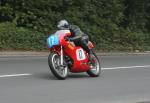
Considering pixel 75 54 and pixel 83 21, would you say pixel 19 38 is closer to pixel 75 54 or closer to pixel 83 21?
pixel 83 21

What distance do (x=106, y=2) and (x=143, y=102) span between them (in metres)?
17.5

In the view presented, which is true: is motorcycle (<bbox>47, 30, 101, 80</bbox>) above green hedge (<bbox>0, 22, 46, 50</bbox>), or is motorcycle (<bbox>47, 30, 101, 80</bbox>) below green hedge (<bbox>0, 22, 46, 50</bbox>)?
above

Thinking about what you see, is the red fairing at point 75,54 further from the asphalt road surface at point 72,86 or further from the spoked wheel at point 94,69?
the spoked wheel at point 94,69

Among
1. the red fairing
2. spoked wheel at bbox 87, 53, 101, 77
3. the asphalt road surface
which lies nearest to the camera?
the asphalt road surface

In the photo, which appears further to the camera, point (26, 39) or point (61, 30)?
point (26, 39)

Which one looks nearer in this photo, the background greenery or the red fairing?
the red fairing

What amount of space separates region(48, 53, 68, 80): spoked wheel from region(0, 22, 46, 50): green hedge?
880 cm

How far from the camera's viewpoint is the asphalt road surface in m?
11.4

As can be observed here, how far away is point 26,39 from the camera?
23391 mm

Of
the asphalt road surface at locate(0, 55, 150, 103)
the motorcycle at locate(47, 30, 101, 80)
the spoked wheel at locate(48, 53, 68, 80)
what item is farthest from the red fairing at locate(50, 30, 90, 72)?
the asphalt road surface at locate(0, 55, 150, 103)

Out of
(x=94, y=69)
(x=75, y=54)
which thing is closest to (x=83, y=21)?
(x=94, y=69)

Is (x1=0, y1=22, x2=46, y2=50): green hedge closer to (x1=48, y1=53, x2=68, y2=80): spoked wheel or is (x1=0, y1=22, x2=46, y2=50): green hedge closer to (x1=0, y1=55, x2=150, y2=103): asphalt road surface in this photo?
(x1=0, y1=55, x2=150, y2=103): asphalt road surface

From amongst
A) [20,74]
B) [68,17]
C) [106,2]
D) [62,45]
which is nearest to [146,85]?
[62,45]

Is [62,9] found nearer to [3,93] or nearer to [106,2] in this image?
[106,2]
